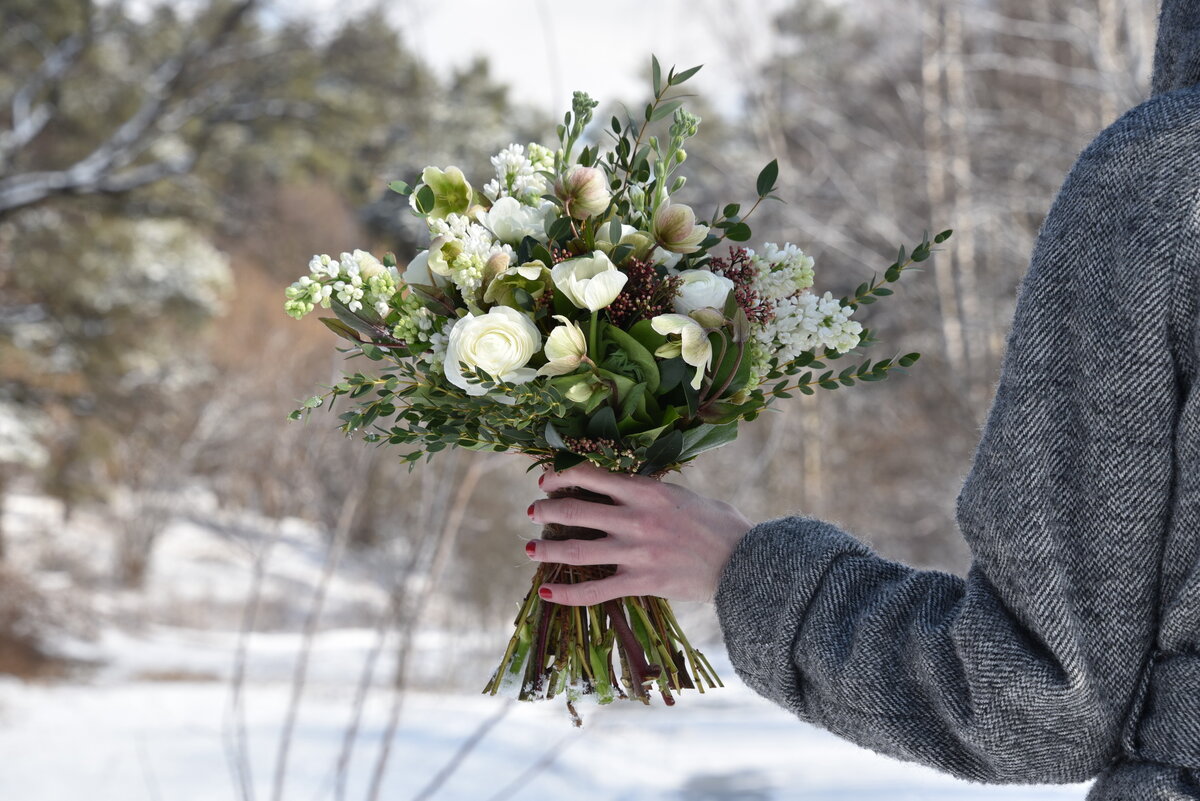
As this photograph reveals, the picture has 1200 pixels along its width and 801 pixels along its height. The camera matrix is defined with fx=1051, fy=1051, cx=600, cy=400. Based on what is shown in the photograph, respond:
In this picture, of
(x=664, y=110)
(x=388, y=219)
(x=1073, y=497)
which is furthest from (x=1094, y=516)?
(x=388, y=219)

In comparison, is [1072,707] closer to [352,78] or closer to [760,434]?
[352,78]

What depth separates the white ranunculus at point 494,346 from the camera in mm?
1037

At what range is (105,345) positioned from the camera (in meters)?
10.2

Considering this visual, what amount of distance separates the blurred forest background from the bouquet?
3.78 meters

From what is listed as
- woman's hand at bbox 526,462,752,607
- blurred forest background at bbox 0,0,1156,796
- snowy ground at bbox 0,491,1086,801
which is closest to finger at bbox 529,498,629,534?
woman's hand at bbox 526,462,752,607

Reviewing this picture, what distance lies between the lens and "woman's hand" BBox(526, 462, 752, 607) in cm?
105

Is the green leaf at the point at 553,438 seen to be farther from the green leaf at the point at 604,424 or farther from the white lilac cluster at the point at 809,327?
the white lilac cluster at the point at 809,327

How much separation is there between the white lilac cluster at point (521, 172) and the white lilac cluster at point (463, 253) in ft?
0.37

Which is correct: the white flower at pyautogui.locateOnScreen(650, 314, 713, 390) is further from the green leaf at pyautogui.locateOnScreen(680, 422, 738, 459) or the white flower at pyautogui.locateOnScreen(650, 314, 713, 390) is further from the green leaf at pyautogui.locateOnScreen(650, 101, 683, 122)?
the green leaf at pyautogui.locateOnScreen(650, 101, 683, 122)

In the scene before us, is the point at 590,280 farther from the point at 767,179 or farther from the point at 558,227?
the point at 767,179

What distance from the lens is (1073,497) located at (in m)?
0.81

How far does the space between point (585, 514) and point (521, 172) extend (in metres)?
0.44

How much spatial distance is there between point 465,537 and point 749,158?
14.3 feet

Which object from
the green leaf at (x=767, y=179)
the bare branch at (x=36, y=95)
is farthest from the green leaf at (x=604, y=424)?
the bare branch at (x=36, y=95)
